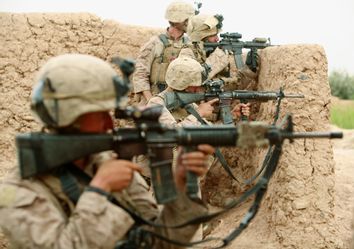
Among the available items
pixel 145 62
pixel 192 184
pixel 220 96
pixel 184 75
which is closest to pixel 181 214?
pixel 192 184

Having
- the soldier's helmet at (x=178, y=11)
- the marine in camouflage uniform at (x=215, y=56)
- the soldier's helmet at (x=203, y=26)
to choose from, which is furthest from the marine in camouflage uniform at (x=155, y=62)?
the soldier's helmet at (x=203, y=26)

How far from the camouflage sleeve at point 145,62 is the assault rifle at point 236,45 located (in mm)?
851

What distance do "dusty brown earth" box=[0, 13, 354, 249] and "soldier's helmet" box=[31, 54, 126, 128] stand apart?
123 inches

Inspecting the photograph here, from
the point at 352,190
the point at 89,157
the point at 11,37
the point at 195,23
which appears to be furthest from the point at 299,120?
the point at 89,157

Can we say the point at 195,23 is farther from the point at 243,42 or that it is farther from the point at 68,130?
the point at 68,130

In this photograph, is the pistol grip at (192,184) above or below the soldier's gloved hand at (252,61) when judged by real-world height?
below

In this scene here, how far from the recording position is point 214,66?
253 inches

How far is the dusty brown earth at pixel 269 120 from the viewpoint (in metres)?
5.05

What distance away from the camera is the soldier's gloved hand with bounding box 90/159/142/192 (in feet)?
7.38

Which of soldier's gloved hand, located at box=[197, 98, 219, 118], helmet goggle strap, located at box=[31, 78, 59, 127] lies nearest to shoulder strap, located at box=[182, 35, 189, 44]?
soldier's gloved hand, located at box=[197, 98, 219, 118]

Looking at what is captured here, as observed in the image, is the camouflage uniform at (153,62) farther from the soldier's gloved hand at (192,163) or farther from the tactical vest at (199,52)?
the soldier's gloved hand at (192,163)

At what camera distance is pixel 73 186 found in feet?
7.55

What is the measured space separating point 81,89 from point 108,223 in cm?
50

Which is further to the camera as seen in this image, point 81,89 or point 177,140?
point 177,140
